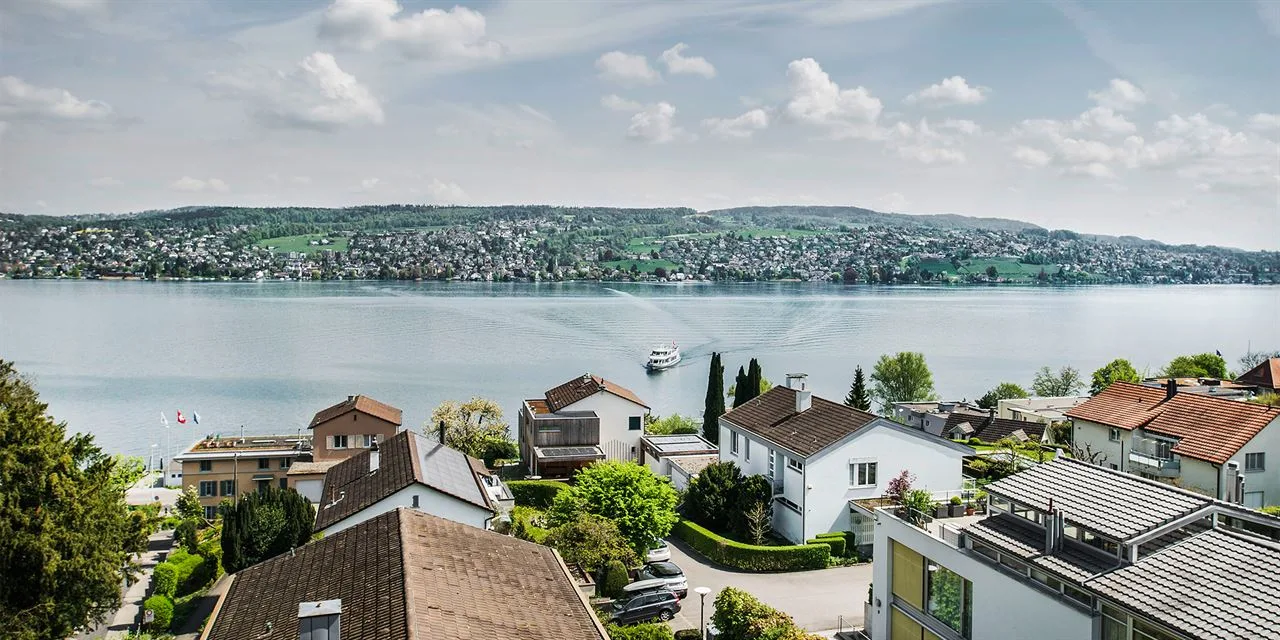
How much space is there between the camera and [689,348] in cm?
9688

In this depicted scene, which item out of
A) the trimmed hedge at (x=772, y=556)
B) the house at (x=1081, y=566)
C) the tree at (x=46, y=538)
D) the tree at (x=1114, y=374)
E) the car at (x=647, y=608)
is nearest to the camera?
the house at (x=1081, y=566)

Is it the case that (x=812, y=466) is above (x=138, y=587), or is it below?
above

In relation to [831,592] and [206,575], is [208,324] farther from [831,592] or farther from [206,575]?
[831,592]

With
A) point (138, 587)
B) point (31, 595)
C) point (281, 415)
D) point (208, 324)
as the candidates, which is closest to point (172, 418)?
point (281, 415)

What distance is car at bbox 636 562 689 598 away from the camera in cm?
2088

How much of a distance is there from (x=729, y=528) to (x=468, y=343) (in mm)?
75314

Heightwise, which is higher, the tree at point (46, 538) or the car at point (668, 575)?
the tree at point (46, 538)

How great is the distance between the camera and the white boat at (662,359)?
8250 cm

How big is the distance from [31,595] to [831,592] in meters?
17.3

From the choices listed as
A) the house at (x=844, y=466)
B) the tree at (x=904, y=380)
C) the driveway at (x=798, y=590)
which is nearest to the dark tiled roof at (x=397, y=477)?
the driveway at (x=798, y=590)

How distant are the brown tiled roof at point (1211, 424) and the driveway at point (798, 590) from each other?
40.3ft

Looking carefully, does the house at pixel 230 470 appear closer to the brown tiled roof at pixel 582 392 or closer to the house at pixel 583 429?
the house at pixel 583 429

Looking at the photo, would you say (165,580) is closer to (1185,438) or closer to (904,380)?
(1185,438)

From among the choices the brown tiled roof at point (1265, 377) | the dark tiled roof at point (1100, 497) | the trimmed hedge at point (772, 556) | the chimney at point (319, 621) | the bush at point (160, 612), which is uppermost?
the dark tiled roof at point (1100, 497)
